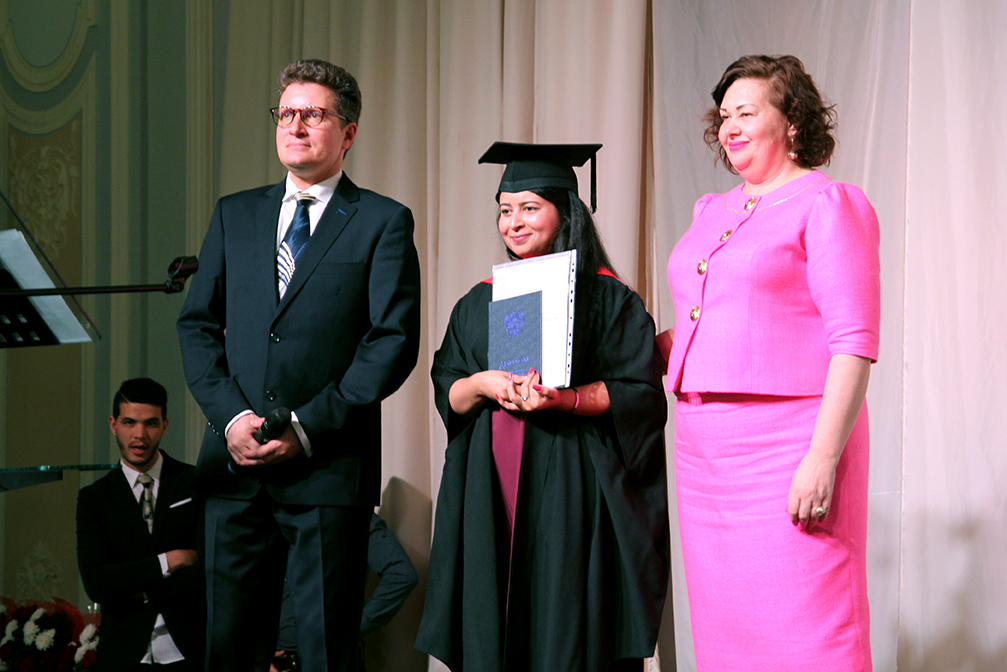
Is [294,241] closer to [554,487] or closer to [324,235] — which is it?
[324,235]

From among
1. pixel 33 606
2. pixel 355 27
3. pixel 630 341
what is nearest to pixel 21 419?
pixel 33 606

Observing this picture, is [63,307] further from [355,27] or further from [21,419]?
[21,419]

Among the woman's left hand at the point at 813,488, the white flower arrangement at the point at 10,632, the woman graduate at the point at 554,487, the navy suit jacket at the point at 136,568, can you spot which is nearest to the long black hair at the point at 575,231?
the woman graduate at the point at 554,487

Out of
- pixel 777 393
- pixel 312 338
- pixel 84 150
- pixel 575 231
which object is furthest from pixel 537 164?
pixel 84 150

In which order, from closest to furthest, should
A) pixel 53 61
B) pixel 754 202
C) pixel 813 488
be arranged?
pixel 813 488
pixel 754 202
pixel 53 61

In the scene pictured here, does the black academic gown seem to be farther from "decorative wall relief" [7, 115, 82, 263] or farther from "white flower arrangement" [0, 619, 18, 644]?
"decorative wall relief" [7, 115, 82, 263]

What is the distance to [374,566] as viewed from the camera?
388 cm

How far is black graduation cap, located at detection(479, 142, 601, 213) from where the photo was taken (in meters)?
2.37

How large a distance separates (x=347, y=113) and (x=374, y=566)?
2104mm

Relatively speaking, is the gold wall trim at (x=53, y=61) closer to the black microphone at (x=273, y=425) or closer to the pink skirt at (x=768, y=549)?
the black microphone at (x=273, y=425)

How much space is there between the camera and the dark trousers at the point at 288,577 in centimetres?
211

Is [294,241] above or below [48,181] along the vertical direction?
below

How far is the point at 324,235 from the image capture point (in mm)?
2266

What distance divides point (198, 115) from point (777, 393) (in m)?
3.70
